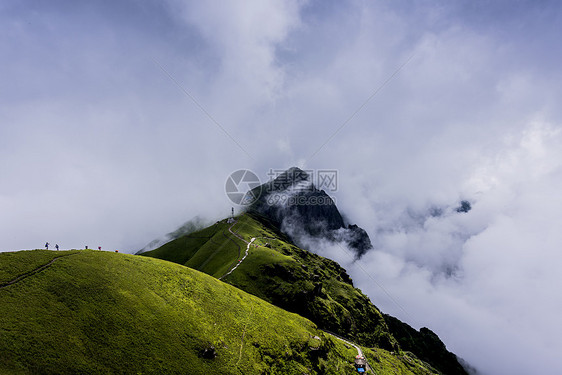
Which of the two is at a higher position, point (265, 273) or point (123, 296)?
point (265, 273)

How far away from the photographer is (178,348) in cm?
5803

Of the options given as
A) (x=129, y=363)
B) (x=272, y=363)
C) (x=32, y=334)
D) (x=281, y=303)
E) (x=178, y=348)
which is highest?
(x=281, y=303)

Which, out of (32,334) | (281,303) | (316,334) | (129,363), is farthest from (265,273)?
(32,334)

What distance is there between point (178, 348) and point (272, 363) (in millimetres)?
27565

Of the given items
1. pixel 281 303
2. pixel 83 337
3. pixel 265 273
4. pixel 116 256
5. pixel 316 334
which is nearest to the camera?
Answer: pixel 83 337

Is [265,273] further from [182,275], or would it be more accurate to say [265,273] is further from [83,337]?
[83,337]

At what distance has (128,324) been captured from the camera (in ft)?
185

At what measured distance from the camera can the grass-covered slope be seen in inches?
1836

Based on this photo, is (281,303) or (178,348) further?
(281,303)

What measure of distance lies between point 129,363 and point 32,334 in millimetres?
18756

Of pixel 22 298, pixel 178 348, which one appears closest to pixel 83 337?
pixel 22 298

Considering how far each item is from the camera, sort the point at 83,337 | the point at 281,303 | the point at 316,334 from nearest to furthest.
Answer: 1. the point at 83,337
2. the point at 316,334
3. the point at 281,303

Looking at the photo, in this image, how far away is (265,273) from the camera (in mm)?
156625

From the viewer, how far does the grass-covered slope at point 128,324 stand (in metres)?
46.6
